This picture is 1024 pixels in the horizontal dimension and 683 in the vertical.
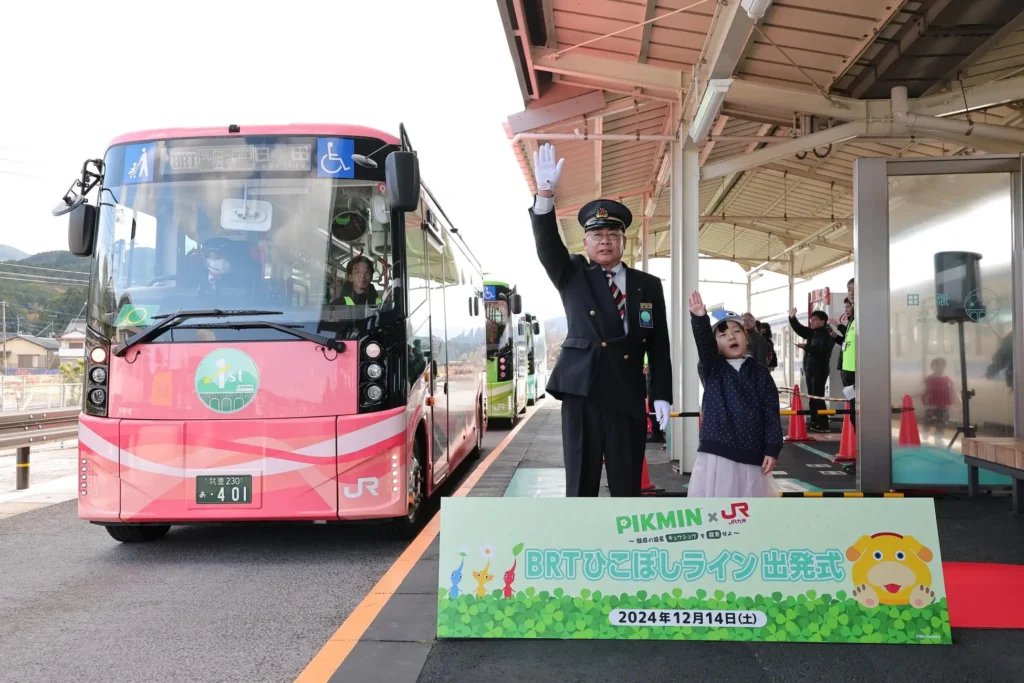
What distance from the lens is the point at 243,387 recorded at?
5660mm

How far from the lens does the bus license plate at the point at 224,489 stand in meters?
5.58

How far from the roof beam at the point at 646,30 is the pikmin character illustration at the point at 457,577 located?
5.23 metres

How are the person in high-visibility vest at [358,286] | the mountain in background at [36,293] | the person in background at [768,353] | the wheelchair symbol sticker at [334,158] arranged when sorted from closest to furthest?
the person in high-visibility vest at [358,286], the wheelchair symbol sticker at [334,158], the person in background at [768,353], the mountain in background at [36,293]

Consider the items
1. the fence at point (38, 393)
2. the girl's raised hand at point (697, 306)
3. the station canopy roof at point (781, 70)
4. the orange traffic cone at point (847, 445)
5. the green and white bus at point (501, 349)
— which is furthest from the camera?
the fence at point (38, 393)

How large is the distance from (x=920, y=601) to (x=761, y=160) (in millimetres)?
6904

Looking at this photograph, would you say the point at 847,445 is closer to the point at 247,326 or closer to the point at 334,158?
the point at 334,158

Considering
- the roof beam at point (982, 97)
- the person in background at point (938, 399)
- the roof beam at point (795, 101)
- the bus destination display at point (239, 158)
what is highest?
the roof beam at point (795, 101)

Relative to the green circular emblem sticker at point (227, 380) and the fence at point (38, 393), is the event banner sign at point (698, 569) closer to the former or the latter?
the green circular emblem sticker at point (227, 380)

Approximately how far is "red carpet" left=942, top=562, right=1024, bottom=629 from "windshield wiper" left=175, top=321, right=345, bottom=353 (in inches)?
150

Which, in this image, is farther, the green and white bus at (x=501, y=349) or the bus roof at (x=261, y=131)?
the green and white bus at (x=501, y=349)

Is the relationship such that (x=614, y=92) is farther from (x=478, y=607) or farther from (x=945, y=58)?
(x=478, y=607)

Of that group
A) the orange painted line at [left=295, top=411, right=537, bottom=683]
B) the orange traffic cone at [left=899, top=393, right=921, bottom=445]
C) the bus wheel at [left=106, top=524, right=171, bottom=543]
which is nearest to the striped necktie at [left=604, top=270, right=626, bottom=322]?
the orange painted line at [left=295, top=411, right=537, bottom=683]

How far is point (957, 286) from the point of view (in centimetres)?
784

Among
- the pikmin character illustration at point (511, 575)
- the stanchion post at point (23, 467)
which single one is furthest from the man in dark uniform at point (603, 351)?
the stanchion post at point (23, 467)
